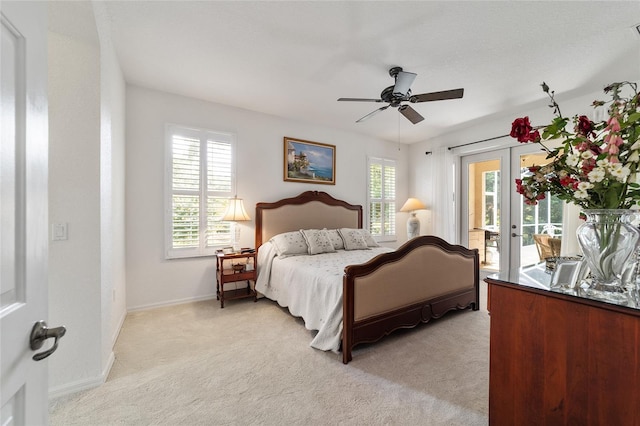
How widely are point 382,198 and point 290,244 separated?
2.53m

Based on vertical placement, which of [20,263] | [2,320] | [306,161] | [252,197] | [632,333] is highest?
[306,161]

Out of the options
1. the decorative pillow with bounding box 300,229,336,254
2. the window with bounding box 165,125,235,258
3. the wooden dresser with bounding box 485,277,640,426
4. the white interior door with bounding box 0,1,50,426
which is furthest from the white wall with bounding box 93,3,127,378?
the wooden dresser with bounding box 485,277,640,426

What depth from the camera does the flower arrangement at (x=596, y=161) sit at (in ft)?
3.51

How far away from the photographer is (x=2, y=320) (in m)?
0.61

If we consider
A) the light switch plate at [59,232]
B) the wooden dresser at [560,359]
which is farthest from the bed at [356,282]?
the light switch plate at [59,232]

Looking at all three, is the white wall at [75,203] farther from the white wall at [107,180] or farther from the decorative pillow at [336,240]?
the decorative pillow at [336,240]

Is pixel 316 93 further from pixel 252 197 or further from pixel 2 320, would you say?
pixel 2 320

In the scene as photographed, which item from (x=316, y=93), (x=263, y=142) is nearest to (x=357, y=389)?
(x=316, y=93)

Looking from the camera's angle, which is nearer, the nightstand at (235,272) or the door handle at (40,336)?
the door handle at (40,336)

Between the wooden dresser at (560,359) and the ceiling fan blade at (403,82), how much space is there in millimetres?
1977

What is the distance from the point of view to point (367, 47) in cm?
249

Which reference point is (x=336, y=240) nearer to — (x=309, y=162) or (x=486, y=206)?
(x=309, y=162)

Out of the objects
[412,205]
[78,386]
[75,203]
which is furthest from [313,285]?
[412,205]

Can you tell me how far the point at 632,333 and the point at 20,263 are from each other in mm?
1921
